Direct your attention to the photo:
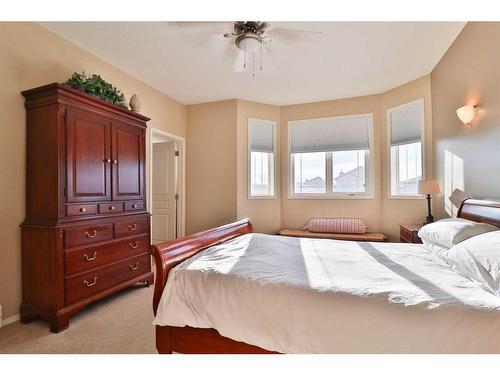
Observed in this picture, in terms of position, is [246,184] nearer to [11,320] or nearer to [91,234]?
[91,234]

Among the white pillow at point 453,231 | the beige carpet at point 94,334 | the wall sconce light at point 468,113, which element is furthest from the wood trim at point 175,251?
the wall sconce light at point 468,113

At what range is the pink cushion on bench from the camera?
4.25m

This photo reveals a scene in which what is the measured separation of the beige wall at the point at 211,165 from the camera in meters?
4.48

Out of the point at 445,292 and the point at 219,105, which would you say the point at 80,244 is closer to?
the point at 445,292

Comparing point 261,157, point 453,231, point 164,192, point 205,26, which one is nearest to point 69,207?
point 205,26

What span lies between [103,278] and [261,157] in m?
3.12

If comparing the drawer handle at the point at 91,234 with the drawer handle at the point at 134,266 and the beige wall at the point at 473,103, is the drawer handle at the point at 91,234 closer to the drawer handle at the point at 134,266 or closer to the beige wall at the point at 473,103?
the drawer handle at the point at 134,266

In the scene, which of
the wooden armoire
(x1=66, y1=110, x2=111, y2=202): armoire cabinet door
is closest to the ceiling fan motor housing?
the wooden armoire

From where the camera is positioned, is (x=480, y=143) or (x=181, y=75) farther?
(x=181, y=75)

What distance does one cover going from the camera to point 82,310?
7.95ft

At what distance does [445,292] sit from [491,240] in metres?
0.50

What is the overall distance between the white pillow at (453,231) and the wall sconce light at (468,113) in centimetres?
116
